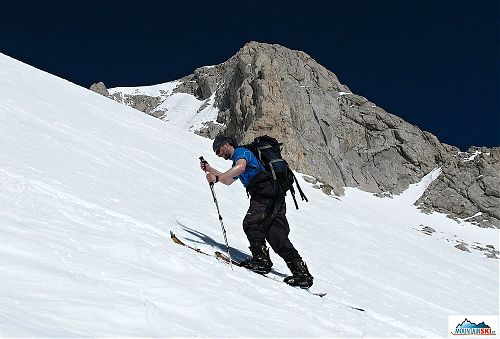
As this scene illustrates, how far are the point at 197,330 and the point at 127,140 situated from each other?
14.4m

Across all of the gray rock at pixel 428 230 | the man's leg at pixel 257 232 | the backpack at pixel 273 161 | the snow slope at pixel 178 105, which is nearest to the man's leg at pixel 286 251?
the man's leg at pixel 257 232

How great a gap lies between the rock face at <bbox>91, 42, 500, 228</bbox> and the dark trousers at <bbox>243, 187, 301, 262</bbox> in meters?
56.3

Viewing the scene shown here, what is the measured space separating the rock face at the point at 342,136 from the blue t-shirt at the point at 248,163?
5635 centimetres

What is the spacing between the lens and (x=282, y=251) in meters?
6.68

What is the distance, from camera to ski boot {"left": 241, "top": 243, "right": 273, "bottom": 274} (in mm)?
6531

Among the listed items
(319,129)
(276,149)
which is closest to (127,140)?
(276,149)

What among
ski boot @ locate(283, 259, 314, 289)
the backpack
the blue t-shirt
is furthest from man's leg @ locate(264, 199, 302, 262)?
the blue t-shirt

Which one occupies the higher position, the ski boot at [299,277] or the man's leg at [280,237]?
the man's leg at [280,237]

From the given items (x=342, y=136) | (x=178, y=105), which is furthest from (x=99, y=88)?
(x=342, y=136)

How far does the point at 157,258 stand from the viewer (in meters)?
5.02

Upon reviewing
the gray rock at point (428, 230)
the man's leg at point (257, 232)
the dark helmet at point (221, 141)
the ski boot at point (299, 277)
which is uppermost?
the gray rock at point (428, 230)

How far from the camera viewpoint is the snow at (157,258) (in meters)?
3.49

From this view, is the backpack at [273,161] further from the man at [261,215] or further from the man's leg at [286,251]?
the man's leg at [286,251]

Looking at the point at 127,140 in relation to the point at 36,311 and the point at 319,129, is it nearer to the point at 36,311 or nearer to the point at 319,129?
the point at 36,311
